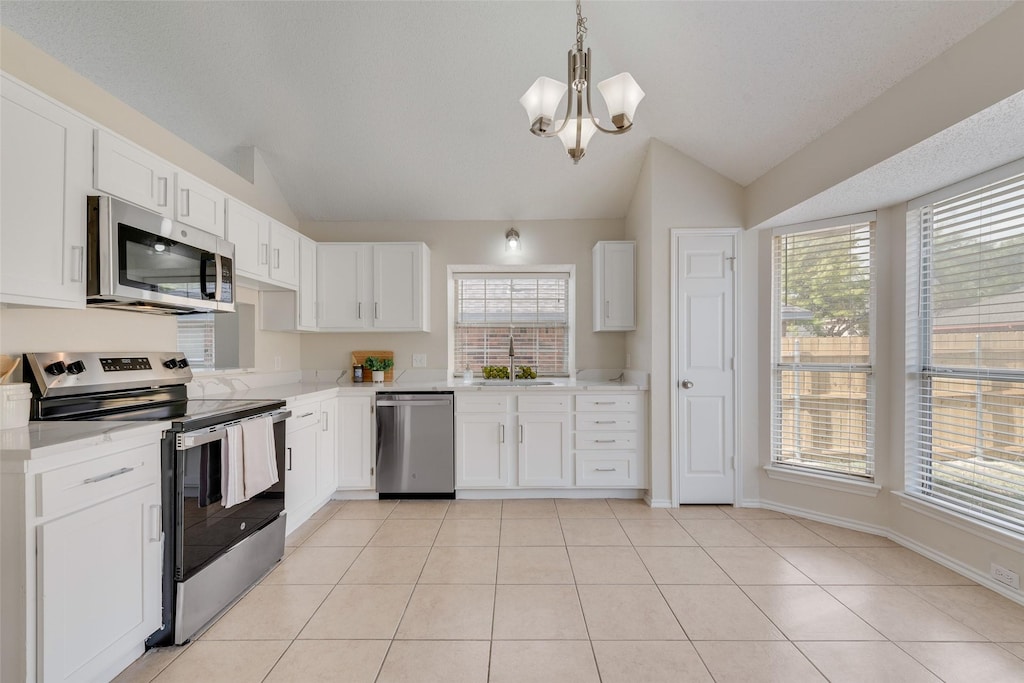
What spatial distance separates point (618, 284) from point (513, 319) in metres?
Result: 1.09

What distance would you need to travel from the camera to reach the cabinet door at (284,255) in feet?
11.4

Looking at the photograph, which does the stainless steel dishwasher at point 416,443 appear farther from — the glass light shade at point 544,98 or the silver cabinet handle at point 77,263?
the glass light shade at point 544,98

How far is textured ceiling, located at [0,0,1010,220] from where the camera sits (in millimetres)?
2361

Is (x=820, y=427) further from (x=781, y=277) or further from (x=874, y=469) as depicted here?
(x=781, y=277)

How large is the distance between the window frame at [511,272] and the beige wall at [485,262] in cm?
4

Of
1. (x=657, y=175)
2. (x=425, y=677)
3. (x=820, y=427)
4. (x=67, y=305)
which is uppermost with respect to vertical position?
(x=657, y=175)

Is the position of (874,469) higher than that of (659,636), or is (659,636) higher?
(874,469)

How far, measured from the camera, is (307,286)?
13.1 feet

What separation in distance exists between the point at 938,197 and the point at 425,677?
366 cm

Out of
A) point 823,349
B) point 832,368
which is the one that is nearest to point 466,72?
point 823,349

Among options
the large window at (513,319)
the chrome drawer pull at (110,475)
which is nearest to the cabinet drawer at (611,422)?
the large window at (513,319)

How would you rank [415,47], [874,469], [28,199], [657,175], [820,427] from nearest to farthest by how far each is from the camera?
[28,199] < [415,47] < [874,469] < [820,427] < [657,175]

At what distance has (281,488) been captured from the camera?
9.03ft

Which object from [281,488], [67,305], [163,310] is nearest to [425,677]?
[281,488]
